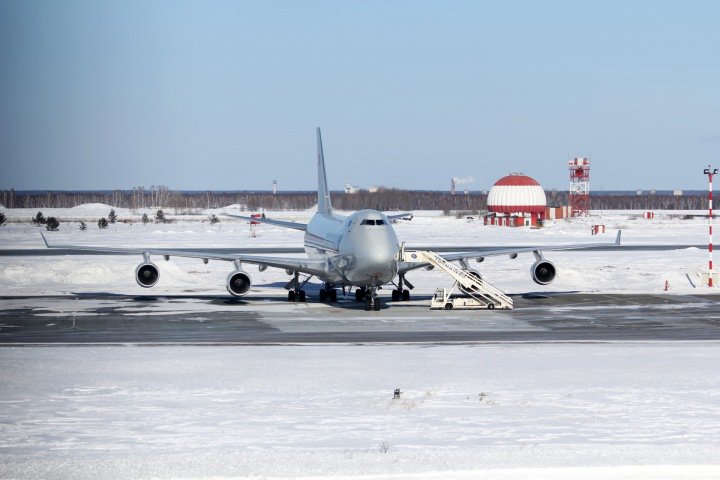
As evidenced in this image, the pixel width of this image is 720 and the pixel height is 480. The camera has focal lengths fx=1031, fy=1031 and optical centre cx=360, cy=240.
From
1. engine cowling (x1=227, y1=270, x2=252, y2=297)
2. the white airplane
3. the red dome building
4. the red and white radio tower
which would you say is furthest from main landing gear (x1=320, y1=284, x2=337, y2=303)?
the red and white radio tower

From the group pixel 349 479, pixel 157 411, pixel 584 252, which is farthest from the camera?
pixel 584 252

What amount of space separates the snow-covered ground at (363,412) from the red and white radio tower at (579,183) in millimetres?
131435

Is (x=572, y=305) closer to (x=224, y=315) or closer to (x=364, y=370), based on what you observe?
(x=224, y=315)

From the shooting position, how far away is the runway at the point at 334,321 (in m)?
35.7

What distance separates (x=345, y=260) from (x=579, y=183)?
129173 millimetres

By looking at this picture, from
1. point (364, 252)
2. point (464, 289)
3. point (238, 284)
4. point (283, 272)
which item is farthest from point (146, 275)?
point (283, 272)

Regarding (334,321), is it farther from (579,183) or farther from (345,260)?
(579,183)

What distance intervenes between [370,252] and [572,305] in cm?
1068

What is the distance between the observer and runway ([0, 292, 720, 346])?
35656mm

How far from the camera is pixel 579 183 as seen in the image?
16838cm

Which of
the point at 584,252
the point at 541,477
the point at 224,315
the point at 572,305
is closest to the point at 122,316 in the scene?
the point at 224,315

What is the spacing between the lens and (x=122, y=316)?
42688 millimetres

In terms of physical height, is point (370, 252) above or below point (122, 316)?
above

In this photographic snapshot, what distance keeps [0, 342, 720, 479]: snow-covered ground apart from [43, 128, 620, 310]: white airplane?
11038 millimetres
